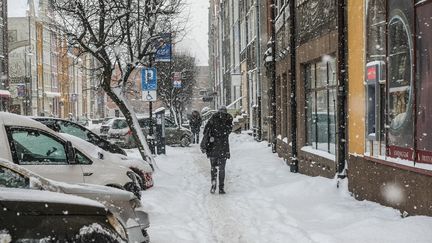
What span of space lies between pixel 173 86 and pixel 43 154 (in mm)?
33960

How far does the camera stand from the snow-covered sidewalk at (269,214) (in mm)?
7633

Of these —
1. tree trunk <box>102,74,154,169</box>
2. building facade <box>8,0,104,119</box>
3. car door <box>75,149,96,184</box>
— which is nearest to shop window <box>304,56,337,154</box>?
tree trunk <box>102,74,154,169</box>

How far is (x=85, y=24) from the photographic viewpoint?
50.7 feet

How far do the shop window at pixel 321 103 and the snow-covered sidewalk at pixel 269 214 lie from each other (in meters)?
1.05

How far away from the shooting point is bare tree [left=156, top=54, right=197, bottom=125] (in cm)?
4506

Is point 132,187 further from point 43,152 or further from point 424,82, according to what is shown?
point 424,82

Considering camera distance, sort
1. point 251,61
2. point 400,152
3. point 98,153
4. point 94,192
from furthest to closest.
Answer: point 251,61
point 98,153
point 400,152
point 94,192

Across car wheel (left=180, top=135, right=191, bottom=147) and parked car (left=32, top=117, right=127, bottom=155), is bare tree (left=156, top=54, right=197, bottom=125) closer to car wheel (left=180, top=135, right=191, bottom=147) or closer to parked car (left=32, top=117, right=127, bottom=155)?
car wheel (left=180, top=135, right=191, bottom=147)

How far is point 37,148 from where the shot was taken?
7945 millimetres

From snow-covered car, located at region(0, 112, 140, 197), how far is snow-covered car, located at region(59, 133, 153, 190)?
58cm

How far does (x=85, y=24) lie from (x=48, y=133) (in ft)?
26.8

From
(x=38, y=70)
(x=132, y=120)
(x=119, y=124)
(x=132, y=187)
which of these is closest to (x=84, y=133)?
(x=132, y=120)

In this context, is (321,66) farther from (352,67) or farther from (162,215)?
(162,215)

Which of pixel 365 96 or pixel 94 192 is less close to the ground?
pixel 365 96
